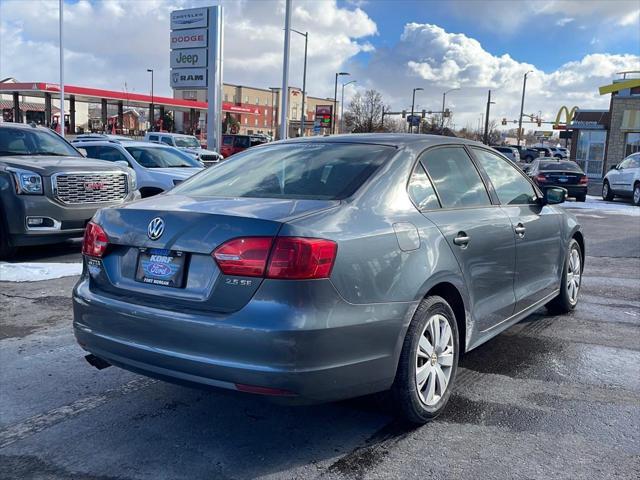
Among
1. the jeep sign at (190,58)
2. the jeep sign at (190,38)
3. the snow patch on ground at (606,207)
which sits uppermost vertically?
the jeep sign at (190,38)

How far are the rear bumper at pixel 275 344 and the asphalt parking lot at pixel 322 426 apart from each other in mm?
206

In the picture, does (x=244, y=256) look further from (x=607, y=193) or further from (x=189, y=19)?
(x=189, y=19)

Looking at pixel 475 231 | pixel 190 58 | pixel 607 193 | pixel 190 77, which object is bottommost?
pixel 607 193

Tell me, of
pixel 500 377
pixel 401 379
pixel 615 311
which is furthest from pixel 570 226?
pixel 401 379

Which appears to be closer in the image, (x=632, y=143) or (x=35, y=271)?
(x=35, y=271)

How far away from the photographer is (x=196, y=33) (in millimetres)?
34344

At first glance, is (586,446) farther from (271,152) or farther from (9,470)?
(9,470)

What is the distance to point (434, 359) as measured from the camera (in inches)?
140

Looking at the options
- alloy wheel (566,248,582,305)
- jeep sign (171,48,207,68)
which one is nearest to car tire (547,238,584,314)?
alloy wheel (566,248,582,305)

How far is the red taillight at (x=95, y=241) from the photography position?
11.1 feet

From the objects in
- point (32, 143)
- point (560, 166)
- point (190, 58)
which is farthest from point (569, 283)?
point (190, 58)

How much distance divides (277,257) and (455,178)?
1856 millimetres

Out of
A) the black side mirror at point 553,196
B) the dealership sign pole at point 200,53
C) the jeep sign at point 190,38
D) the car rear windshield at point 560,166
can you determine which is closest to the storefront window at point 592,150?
the car rear windshield at point 560,166

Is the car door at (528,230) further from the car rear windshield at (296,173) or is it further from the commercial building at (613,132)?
the commercial building at (613,132)
